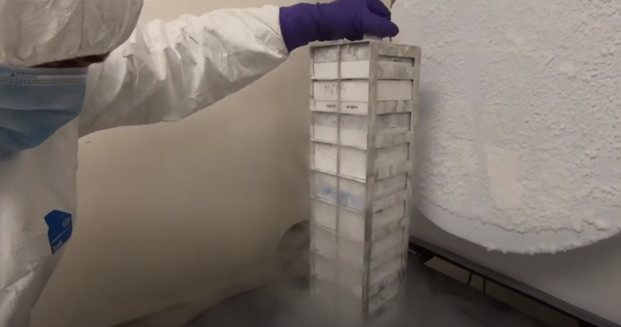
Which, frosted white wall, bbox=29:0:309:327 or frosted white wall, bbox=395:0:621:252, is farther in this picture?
frosted white wall, bbox=29:0:309:327

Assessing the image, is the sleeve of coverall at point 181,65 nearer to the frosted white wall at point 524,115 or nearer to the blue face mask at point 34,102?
the blue face mask at point 34,102

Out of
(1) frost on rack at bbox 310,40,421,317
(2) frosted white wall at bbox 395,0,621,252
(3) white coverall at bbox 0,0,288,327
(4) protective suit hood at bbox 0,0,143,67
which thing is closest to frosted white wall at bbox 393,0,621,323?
(2) frosted white wall at bbox 395,0,621,252

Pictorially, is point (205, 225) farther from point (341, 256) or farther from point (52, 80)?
point (52, 80)

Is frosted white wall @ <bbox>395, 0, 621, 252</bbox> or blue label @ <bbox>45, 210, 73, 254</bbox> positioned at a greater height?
frosted white wall @ <bbox>395, 0, 621, 252</bbox>

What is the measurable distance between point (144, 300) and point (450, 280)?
2.29 ft

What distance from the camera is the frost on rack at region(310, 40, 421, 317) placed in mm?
659

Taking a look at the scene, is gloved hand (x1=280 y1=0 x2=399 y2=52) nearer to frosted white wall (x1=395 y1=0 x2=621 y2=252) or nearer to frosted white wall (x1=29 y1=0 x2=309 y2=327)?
frosted white wall (x1=395 y1=0 x2=621 y2=252)

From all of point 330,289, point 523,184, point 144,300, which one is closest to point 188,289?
point 144,300

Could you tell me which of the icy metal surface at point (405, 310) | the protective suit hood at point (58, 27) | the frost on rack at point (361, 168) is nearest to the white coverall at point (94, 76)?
the protective suit hood at point (58, 27)

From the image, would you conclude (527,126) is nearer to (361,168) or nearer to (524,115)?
(524,115)

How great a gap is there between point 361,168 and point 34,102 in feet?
1.50

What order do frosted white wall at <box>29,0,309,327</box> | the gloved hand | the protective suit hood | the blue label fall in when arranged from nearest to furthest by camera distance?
the protective suit hood < the blue label < the gloved hand < frosted white wall at <box>29,0,309,327</box>

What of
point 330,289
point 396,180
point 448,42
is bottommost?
point 330,289

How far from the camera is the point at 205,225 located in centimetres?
100
